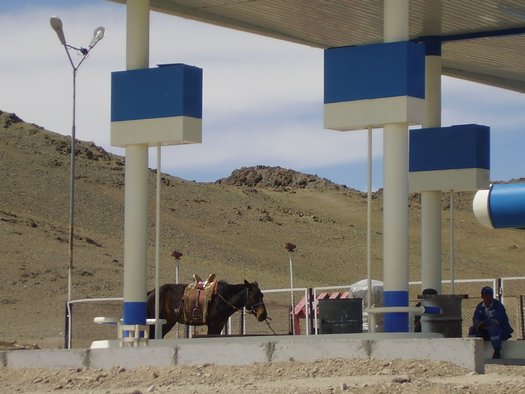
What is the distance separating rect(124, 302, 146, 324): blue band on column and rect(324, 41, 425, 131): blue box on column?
373 cm

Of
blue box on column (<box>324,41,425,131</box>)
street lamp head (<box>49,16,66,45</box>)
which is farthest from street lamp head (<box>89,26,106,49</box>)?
blue box on column (<box>324,41,425,131</box>)

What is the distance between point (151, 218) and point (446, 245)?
709 inches

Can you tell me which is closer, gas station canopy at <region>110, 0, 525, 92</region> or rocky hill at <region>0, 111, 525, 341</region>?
gas station canopy at <region>110, 0, 525, 92</region>

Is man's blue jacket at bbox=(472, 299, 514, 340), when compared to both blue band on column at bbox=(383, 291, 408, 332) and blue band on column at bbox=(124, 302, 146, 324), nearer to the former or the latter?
blue band on column at bbox=(383, 291, 408, 332)

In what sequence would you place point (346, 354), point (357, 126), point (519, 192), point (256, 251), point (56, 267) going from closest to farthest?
point (346, 354)
point (357, 126)
point (519, 192)
point (56, 267)
point (256, 251)

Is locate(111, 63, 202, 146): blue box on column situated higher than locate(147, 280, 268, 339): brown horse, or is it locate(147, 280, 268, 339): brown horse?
locate(111, 63, 202, 146): blue box on column

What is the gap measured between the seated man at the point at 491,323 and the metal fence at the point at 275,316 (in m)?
3.83

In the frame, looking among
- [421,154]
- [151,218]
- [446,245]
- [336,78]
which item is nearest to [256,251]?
[151,218]

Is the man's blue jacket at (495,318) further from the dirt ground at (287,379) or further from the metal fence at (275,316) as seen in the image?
the metal fence at (275,316)

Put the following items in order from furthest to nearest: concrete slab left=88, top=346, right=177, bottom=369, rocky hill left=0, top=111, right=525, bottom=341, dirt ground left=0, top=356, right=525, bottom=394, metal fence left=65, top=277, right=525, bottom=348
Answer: rocky hill left=0, top=111, right=525, bottom=341 < metal fence left=65, top=277, right=525, bottom=348 < concrete slab left=88, top=346, right=177, bottom=369 < dirt ground left=0, top=356, right=525, bottom=394

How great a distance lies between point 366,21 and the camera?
24.4 metres

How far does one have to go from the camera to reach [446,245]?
86.4 metres

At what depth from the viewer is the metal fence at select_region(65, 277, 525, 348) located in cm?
2809

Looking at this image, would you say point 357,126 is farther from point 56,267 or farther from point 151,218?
point 151,218
